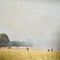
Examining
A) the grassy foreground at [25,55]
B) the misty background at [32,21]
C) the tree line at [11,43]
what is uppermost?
the misty background at [32,21]

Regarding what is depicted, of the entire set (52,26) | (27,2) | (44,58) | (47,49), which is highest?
(27,2)

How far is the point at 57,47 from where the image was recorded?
7.27 feet

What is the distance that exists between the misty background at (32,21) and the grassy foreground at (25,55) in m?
0.13

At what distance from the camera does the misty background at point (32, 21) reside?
2229 millimetres

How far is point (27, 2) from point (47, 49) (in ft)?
2.86

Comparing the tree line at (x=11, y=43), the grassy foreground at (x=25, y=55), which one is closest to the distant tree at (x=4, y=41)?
the tree line at (x=11, y=43)

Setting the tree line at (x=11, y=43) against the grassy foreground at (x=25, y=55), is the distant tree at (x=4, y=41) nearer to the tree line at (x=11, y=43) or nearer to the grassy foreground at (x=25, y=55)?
the tree line at (x=11, y=43)

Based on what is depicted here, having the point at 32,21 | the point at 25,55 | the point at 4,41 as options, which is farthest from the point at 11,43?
the point at 32,21

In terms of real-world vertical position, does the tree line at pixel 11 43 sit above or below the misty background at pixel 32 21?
below

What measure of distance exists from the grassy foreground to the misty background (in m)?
0.13

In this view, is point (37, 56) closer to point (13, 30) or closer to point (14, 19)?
point (13, 30)

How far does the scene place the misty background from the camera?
2.23 m

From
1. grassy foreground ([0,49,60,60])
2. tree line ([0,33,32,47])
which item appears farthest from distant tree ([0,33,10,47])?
grassy foreground ([0,49,60,60])

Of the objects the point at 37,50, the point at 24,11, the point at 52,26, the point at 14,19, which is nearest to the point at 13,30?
the point at 14,19
